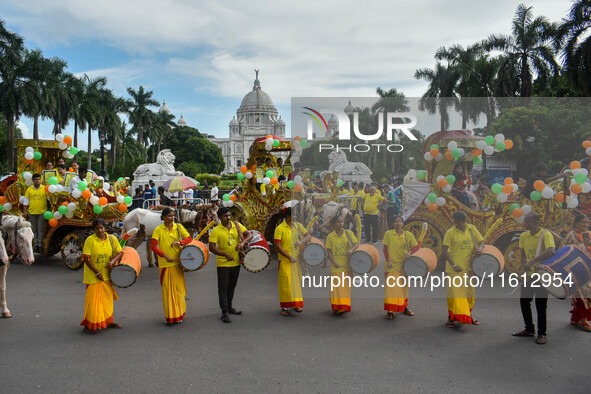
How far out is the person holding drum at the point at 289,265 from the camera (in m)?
6.28

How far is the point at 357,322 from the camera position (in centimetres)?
598

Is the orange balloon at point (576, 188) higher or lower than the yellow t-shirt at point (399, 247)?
higher

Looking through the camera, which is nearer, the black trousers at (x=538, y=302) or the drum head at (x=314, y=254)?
the black trousers at (x=538, y=302)

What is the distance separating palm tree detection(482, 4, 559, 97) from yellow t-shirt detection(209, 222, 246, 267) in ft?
72.4

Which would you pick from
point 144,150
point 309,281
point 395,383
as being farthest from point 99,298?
point 144,150

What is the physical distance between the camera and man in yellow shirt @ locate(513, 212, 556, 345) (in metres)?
5.14

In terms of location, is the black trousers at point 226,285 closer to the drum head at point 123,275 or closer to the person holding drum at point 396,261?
the drum head at point 123,275

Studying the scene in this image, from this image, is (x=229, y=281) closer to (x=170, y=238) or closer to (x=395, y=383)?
(x=170, y=238)

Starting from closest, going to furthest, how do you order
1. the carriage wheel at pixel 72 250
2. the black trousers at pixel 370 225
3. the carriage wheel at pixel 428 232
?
the carriage wheel at pixel 428 232
the carriage wheel at pixel 72 250
the black trousers at pixel 370 225

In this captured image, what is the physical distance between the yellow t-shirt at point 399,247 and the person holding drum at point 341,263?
48 centimetres

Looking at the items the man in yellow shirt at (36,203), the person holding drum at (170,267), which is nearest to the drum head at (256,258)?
the person holding drum at (170,267)

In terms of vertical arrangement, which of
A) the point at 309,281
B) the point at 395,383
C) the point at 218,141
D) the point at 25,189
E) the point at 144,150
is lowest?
the point at 395,383

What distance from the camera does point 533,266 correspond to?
5.14 meters

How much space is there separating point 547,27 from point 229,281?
75.4 ft
